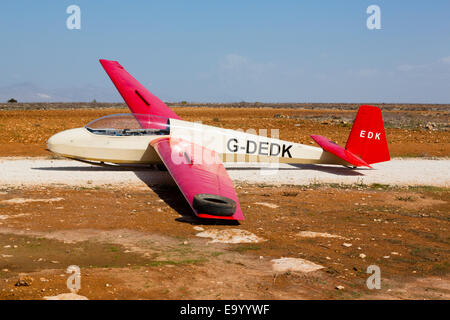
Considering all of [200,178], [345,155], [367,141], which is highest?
[367,141]

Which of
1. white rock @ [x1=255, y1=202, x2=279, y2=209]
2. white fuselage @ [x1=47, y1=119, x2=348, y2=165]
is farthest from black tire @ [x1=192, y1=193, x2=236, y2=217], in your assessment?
white fuselage @ [x1=47, y1=119, x2=348, y2=165]

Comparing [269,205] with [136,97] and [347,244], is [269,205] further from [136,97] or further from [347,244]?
[136,97]

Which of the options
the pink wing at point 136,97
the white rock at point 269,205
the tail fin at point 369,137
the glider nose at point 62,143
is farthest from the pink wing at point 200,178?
the tail fin at point 369,137

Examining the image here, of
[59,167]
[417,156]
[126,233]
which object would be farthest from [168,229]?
[417,156]

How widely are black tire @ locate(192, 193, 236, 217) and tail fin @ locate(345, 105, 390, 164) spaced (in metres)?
9.09

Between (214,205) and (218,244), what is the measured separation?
115 cm

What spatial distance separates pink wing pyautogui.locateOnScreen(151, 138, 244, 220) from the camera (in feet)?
29.8

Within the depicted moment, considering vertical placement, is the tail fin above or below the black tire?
above

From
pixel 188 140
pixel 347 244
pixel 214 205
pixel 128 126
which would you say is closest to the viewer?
pixel 347 244

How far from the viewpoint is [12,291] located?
18.3ft

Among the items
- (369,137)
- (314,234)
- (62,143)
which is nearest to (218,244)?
(314,234)

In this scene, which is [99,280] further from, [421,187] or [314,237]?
[421,187]

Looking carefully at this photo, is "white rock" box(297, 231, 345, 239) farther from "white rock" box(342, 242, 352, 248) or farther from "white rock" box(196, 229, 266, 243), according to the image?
"white rock" box(196, 229, 266, 243)

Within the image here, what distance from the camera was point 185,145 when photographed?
47.6 feet
